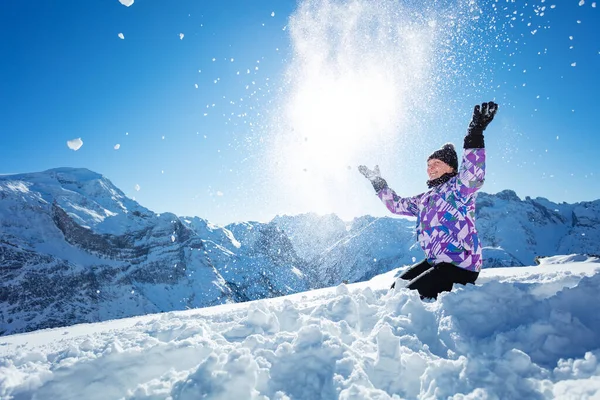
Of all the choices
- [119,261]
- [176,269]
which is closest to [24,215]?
[119,261]

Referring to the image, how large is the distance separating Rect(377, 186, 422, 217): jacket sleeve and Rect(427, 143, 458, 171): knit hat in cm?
79

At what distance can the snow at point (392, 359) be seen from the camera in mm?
2182

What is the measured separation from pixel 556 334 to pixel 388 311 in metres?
1.41

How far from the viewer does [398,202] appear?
5.52 meters

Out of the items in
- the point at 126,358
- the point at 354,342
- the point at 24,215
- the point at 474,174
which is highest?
the point at 24,215

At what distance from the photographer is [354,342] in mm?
3029

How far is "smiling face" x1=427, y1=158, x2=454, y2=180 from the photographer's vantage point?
4.54m


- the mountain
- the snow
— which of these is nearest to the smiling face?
the snow

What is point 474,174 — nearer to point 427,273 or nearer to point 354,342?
point 427,273

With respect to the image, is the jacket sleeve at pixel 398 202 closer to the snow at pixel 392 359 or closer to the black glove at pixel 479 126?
the black glove at pixel 479 126

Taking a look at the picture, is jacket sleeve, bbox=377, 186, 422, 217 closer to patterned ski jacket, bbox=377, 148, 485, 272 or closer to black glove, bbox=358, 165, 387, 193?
black glove, bbox=358, 165, 387, 193

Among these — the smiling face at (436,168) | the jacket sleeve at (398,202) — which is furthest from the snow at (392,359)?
Result: the jacket sleeve at (398,202)

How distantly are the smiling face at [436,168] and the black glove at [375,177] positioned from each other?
4.52 feet

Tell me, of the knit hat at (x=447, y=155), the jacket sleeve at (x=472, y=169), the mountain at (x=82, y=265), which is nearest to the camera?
the jacket sleeve at (x=472, y=169)
